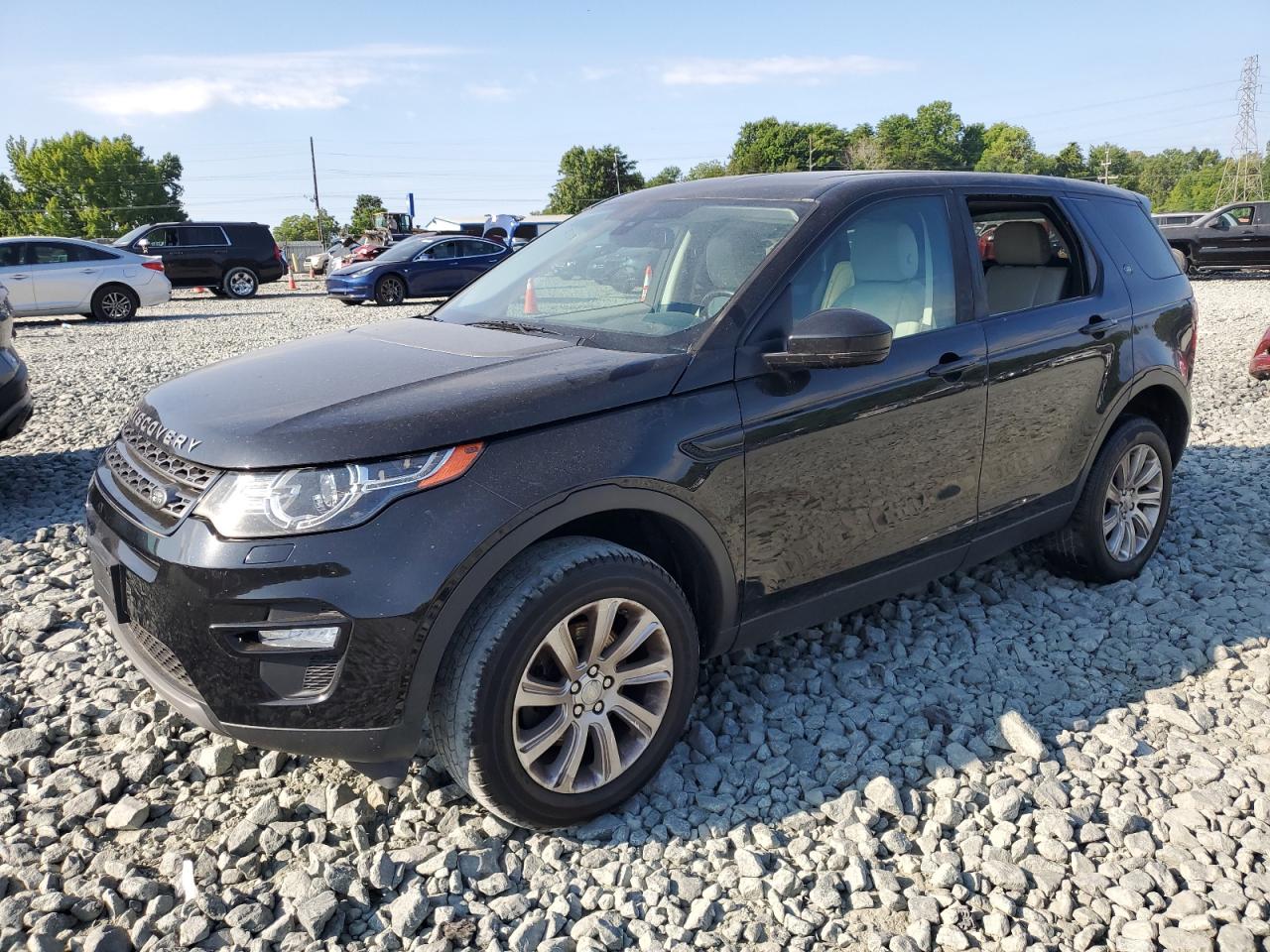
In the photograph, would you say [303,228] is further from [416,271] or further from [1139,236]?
[1139,236]

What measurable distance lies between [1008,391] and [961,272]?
19.1 inches

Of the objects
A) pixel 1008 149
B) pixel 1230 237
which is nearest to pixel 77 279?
pixel 1230 237

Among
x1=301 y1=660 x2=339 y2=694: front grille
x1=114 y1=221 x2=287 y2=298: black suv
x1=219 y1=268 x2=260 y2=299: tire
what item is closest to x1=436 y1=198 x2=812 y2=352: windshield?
x1=301 y1=660 x2=339 y2=694: front grille

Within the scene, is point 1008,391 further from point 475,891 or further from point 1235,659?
point 475,891

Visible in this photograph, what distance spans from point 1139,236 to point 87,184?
9958 cm

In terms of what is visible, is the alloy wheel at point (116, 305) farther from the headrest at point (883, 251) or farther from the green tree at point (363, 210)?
the green tree at point (363, 210)

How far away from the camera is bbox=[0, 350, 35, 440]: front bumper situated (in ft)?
17.9

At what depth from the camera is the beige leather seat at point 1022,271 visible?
12.7ft

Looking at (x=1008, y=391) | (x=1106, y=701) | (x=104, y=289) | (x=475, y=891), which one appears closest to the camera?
(x=475, y=891)

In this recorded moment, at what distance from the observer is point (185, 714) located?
2553mm

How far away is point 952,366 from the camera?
136 inches

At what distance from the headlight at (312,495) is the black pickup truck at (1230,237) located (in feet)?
72.4

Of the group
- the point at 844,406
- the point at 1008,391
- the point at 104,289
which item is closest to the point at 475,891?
the point at 844,406

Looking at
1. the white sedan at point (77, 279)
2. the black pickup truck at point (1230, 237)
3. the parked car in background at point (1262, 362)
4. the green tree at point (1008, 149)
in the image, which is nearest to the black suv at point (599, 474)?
the parked car in background at point (1262, 362)
